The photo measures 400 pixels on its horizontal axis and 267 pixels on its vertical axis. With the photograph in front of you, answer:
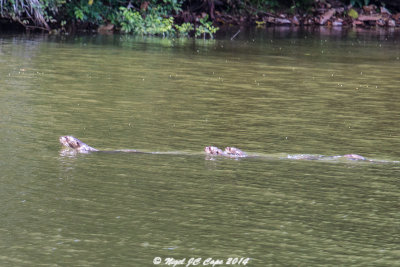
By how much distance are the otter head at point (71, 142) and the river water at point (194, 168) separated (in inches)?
5.9

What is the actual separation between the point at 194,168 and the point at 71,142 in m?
1.24

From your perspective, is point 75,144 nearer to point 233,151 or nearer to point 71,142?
point 71,142

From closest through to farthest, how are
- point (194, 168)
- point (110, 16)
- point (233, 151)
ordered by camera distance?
point (194, 168) → point (233, 151) → point (110, 16)

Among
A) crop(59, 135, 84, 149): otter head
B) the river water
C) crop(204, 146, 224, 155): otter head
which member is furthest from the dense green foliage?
crop(204, 146, 224, 155): otter head

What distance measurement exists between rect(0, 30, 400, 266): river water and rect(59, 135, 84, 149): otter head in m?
0.15

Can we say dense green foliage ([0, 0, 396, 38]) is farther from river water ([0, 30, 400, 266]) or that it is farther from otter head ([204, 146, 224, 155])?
otter head ([204, 146, 224, 155])

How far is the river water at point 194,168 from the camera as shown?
5.43 m

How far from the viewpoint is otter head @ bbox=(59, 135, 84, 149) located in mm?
8016

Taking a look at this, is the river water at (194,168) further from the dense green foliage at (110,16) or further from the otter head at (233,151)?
the dense green foliage at (110,16)

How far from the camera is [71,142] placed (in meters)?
8.02

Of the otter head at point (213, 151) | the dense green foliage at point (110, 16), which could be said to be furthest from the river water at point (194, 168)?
the dense green foliage at point (110, 16)

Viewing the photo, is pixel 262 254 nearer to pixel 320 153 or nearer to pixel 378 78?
pixel 320 153

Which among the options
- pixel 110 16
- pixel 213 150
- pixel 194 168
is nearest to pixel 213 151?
pixel 213 150

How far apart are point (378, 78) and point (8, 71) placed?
6320mm
